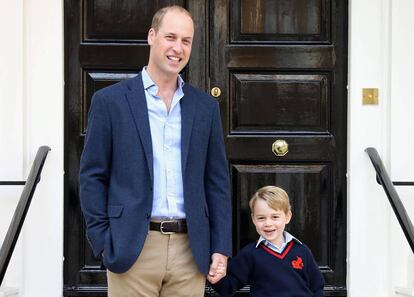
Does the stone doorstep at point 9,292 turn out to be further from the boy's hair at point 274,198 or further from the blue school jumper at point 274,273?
the boy's hair at point 274,198

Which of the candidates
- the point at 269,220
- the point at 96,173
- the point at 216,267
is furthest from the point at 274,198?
the point at 96,173

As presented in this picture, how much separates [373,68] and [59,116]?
6.24 feet

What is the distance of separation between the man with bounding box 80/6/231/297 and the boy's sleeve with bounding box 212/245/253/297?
2.02 ft

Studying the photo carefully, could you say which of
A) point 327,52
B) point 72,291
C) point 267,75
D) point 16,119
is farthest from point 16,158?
point 327,52

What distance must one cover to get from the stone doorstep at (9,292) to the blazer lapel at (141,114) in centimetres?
165

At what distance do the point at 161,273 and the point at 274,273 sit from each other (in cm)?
90

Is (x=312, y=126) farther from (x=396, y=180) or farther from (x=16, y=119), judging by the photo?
(x=16, y=119)

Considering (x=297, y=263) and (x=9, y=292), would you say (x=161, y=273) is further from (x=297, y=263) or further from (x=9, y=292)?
(x=9, y=292)

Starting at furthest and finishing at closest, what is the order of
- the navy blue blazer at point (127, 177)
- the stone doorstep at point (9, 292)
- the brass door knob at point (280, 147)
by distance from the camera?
the brass door knob at point (280, 147) → the stone doorstep at point (9, 292) → the navy blue blazer at point (127, 177)

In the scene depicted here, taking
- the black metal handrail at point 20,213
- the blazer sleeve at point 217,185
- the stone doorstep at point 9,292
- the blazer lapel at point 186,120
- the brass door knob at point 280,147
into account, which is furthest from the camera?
the brass door knob at point 280,147

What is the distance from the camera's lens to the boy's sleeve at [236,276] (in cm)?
427

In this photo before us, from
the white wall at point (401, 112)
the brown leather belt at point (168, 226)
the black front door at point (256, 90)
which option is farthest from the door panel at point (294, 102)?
the brown leather belt at point (168, 226)

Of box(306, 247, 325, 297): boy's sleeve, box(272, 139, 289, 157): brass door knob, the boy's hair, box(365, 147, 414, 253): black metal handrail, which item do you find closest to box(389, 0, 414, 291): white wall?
box(365, 147, 414, 253): black metal handrail

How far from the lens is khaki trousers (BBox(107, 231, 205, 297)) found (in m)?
3.53
